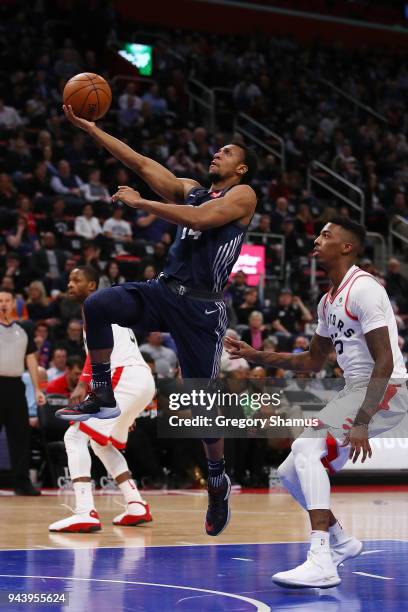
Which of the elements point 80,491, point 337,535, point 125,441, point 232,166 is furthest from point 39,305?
point 337,535

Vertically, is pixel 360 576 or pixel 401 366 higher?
pixel 401 366

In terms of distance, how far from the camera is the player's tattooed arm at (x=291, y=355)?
6688mm

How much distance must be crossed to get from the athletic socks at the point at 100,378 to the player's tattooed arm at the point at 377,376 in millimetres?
1749

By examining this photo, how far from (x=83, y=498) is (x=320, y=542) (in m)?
3.48

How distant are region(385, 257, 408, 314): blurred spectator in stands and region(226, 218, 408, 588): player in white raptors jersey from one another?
13375 mm

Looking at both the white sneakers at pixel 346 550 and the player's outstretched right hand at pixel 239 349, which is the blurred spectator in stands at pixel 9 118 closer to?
the player's outstretched right hand at pixel 239 349

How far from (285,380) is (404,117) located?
14110 mm

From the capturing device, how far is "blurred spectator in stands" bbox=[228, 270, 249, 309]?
17.0 metres

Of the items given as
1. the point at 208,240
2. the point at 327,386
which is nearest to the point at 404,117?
the point at 327,386

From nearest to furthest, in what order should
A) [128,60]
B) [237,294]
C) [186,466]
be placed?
Answer: 1. [186,466]
2. [237,294]
3. [128,60]

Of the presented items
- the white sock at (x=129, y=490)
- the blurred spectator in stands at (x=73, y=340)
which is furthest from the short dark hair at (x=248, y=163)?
the blurred spectator in stands at (x=73, y=340)

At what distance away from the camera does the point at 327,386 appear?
49.0 ft

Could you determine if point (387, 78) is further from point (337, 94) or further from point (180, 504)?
point (180, 504)

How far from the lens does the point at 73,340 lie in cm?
1427
